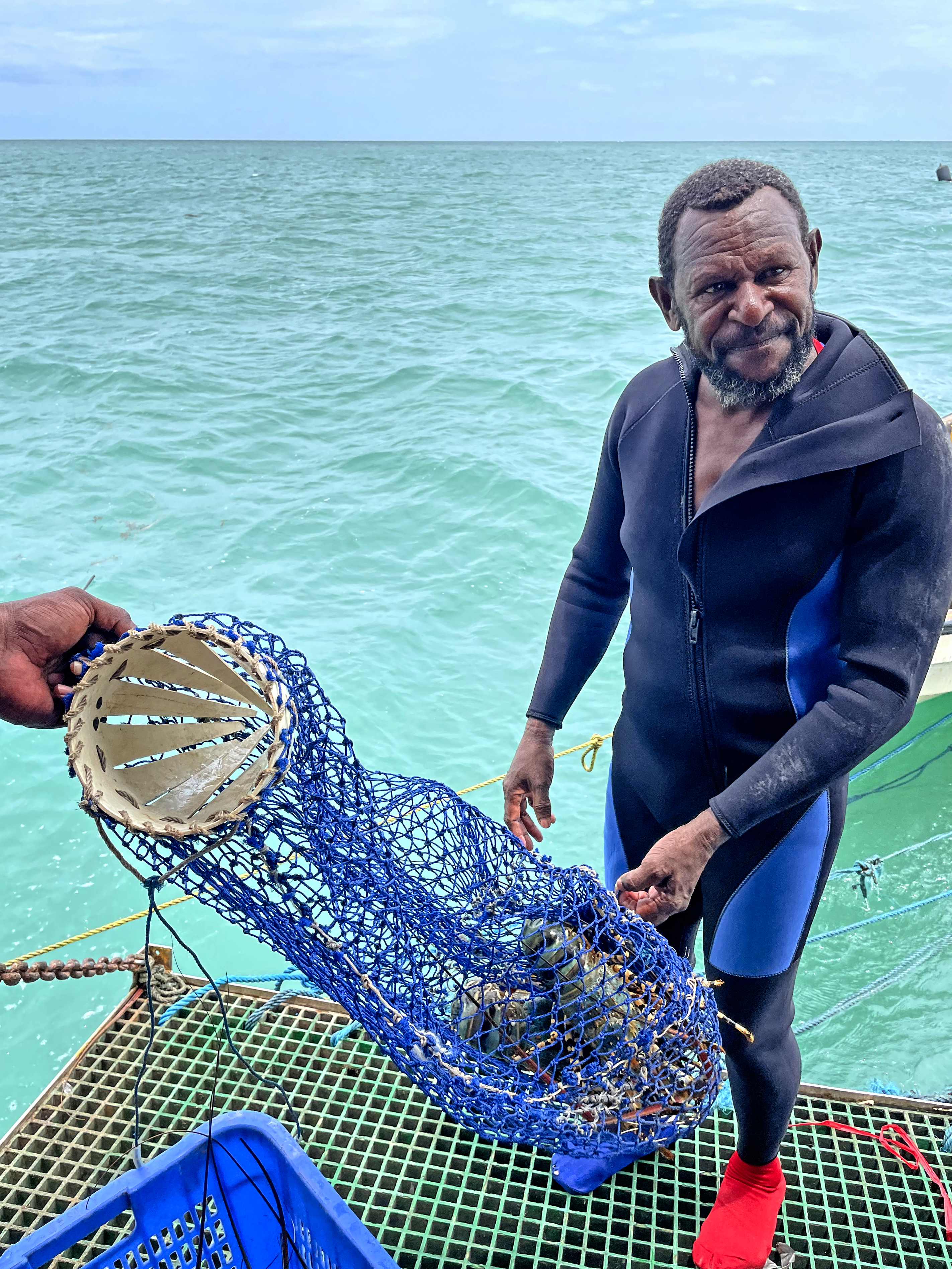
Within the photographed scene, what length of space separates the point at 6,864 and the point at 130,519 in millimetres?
4592

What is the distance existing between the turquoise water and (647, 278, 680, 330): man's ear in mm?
2723

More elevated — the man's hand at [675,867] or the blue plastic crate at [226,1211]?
the man's hand at [675,867]

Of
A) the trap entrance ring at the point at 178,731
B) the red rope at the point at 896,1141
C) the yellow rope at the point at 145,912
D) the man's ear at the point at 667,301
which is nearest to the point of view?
the trap entrance ring at the point at 178,731

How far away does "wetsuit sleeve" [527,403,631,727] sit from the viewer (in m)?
2.23

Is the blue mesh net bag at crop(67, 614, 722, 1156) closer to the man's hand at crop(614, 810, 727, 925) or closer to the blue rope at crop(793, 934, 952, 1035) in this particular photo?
the man's hand at crop(614, 810, 727, 925)

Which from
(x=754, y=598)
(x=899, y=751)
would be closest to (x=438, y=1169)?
(x=754, y=598)

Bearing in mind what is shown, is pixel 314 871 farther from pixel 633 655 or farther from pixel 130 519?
pixel 130 519

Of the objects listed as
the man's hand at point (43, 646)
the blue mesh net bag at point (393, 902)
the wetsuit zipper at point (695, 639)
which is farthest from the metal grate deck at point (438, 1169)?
the man's hand at point (43, 646)

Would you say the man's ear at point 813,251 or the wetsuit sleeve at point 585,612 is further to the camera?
the wetsuit sleeve at point 585,612

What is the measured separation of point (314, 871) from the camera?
1784mm

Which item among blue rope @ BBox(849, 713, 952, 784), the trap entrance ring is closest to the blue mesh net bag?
the trap entrance ring

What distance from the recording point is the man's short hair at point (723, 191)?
1.73 m

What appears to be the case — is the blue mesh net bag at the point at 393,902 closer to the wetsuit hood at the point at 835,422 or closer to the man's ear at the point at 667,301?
the wetsuit hood at the point at 835,422

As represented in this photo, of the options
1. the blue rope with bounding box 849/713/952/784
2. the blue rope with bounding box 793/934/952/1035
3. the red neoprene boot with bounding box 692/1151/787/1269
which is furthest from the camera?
the blue rope with bounding box 849/713/952/784
